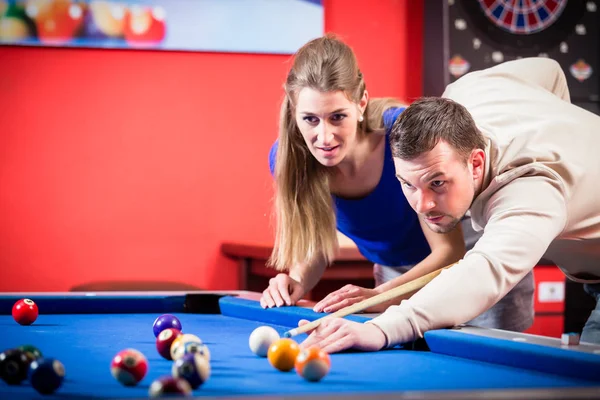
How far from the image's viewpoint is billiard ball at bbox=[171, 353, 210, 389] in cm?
134

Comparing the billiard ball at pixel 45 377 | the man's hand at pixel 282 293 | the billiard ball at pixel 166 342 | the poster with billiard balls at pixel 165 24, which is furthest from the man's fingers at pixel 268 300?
the poster with billiard balls at pixel 165 24

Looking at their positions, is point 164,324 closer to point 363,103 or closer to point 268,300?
point 268,300

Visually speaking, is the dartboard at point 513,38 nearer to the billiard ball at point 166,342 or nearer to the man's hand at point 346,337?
the man's hand at point 346,337

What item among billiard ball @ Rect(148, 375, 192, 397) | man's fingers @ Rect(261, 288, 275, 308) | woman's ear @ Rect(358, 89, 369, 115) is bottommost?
man's fingers @ Rect(261, 288, 275, 308)

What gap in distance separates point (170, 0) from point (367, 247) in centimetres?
219

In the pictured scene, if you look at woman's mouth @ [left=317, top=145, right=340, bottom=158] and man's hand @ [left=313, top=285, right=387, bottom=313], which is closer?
man's hand @ [left=313, top=285, right=387, bottom=313]

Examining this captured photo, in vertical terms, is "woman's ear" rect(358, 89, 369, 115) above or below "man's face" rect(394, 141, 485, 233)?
above

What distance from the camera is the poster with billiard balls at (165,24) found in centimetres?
429

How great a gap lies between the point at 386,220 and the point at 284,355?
1.20m

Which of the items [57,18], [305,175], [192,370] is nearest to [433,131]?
[305,175]

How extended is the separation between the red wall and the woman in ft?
5.84

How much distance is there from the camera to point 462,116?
200 cm

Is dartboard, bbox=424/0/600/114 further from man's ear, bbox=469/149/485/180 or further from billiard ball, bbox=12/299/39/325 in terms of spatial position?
billiard ball, bbox=12/299/39/325

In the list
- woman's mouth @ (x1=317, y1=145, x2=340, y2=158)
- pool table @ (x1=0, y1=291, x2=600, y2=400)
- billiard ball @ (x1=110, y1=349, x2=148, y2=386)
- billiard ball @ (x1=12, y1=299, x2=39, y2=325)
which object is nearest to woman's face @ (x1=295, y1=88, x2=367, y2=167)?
woman's mouth @ (x1=317, y1=145, x2=340, y2=158)
